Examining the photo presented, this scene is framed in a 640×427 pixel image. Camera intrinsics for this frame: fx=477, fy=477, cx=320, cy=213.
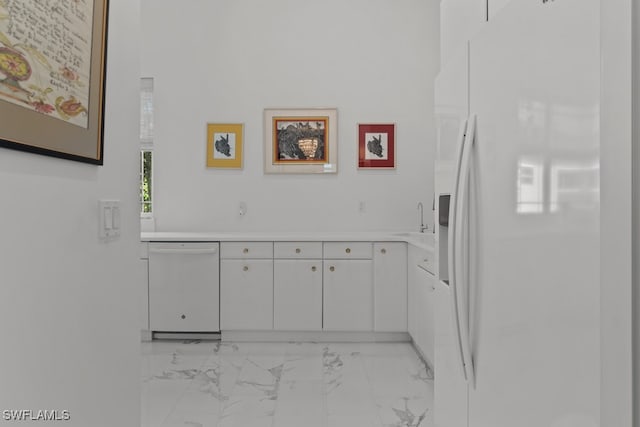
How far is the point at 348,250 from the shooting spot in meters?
3.76

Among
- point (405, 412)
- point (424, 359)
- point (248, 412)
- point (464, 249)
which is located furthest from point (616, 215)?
point (424, 359)

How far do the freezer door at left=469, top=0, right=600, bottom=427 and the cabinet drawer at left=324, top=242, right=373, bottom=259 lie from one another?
2.53 metres

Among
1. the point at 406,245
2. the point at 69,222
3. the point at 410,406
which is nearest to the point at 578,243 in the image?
the point at 69,222

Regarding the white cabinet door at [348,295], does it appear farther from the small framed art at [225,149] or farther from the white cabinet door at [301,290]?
the small framed art at [225,149]

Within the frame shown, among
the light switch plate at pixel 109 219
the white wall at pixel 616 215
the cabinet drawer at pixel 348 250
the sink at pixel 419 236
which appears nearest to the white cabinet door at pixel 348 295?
the cabinet drawer at pixel 348 250

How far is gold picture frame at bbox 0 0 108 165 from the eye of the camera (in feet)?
3.04

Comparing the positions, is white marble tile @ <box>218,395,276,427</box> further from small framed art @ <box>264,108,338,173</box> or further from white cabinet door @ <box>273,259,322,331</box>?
small framed art @ <box>264,108,338,173</box>

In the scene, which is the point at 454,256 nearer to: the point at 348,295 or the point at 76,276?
the point at 76,276

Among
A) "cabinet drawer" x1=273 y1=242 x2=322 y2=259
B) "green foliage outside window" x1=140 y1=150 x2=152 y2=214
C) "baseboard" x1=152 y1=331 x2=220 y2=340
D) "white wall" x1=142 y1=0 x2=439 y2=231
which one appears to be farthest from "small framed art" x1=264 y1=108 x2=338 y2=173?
"baseboard" x1=152 y1=331 x2=220 y2=340

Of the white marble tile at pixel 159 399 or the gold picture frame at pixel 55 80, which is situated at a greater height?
the gold picture frame at pixel 55 80

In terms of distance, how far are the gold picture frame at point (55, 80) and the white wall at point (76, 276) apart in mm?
44

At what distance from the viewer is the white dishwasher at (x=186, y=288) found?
375cm

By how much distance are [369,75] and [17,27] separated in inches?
142

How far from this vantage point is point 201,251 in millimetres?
3715
